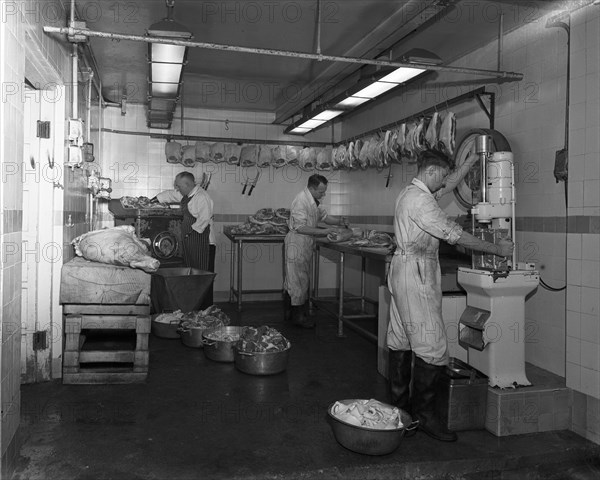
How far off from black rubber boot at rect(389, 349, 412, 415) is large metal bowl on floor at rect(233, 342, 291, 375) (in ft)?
4.02

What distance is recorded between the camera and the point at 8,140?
2.80 m

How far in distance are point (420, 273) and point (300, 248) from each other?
329cm

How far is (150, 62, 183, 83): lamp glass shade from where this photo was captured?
17.3 feet

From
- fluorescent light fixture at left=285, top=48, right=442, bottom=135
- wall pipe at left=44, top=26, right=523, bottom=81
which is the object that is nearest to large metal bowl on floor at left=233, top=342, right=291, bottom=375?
wall pipe at left=44, top=26, right=523, bottom=81

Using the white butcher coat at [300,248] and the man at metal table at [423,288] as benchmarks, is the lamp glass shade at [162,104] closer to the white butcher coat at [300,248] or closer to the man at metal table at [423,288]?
the white butcher coat at [300,248]

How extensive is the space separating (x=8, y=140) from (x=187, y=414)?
7.41ft

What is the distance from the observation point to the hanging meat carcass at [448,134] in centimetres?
542

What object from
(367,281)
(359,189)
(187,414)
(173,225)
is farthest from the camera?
(359,189)

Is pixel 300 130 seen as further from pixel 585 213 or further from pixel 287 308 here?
pixel 585 213

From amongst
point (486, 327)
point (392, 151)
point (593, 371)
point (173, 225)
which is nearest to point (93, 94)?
point (173, 225)

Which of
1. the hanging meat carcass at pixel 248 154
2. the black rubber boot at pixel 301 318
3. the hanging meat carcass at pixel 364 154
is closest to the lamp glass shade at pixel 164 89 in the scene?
the hanging meat carcass at pixel 248 154

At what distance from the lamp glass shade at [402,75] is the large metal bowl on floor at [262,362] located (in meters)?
2.81

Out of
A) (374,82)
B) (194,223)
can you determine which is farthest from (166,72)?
(194,223)

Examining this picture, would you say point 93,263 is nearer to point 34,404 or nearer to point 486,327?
point 34,404
